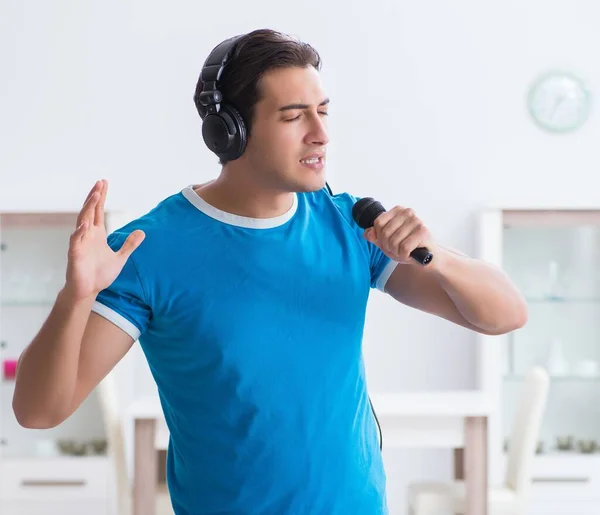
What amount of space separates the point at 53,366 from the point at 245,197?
37 centimetres

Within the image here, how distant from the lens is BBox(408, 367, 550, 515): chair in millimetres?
3211

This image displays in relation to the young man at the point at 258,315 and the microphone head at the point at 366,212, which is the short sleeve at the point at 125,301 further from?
the microphone head at the point at 366,212

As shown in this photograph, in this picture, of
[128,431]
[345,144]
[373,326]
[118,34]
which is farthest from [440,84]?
[128,431]

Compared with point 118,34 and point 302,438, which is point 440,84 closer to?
point 118,34

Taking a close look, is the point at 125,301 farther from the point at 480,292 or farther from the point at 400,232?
the point at 480,292

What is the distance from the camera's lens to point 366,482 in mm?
1241

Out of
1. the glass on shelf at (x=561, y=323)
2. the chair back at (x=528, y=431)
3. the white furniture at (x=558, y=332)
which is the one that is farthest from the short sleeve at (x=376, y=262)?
the glass on shelf at (x=561, y=323)

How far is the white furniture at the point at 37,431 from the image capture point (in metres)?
3.75

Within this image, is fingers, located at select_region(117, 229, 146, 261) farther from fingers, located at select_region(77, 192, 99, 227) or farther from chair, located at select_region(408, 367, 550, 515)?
chair, located at select_region(408, 367, 550, 515)

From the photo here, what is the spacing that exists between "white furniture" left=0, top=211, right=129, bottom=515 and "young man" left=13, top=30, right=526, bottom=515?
2.51 metres

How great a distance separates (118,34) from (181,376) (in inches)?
124

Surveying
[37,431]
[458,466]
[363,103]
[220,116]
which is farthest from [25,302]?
[220,116]

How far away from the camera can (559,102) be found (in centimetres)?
409

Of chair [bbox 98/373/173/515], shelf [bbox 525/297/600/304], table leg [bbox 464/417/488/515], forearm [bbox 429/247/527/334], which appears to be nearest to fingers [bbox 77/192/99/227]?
forearm [bbox 429/247/527/334]
